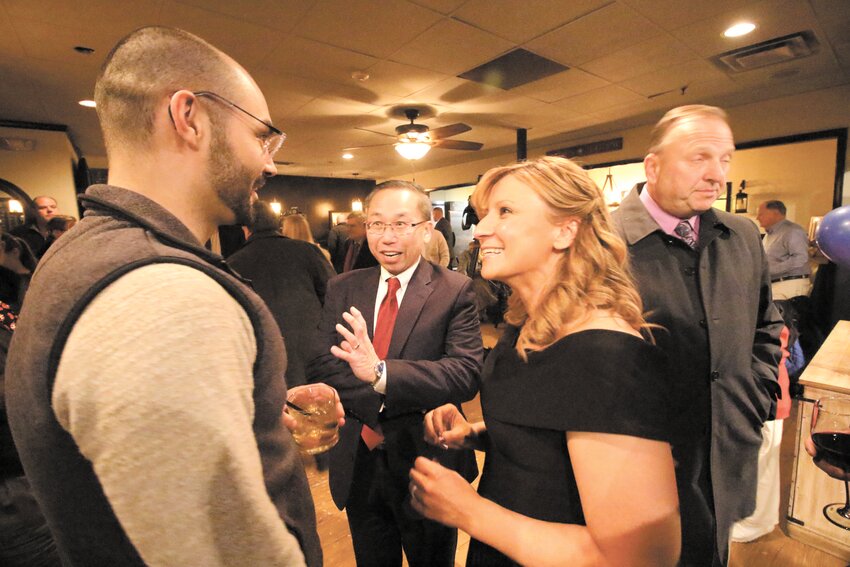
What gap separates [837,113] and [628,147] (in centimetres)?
245

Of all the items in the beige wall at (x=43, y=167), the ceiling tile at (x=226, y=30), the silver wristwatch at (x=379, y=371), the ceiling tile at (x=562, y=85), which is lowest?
the silver wristwatch at (x=379, y=371)

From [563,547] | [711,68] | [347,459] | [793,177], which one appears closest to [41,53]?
[347,459]

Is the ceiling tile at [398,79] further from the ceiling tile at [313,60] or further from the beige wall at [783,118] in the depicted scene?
the beige wall at [783,118]

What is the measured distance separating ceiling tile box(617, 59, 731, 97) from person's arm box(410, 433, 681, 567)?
4.65 m

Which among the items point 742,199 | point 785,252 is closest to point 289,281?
point 785,252

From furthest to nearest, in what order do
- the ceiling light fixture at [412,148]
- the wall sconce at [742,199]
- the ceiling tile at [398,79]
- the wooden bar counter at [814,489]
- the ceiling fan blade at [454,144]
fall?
the ceiling fan blade at [454,144]
the ceiling light fixture at [412,148]
the wall sconce at [742,199]
the ceiling tile at [398,79]
the wooden bar counter at [814,489]

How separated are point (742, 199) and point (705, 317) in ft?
17.9

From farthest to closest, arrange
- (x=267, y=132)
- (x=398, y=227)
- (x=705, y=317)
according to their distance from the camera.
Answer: (x=398, y=227), (x=705, y=317), (x=267, y=132)

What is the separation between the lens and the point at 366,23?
10.3 ft

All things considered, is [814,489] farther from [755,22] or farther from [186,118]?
[755,22]

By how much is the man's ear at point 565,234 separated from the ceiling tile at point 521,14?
2.53 meters

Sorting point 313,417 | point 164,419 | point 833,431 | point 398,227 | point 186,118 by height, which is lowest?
point 833,431

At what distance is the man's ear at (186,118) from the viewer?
0.77m

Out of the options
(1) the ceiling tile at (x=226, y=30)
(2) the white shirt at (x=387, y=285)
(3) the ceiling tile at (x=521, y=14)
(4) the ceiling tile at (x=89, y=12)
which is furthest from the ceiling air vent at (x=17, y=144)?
(2) the white shirt at (x=387, y=285)
